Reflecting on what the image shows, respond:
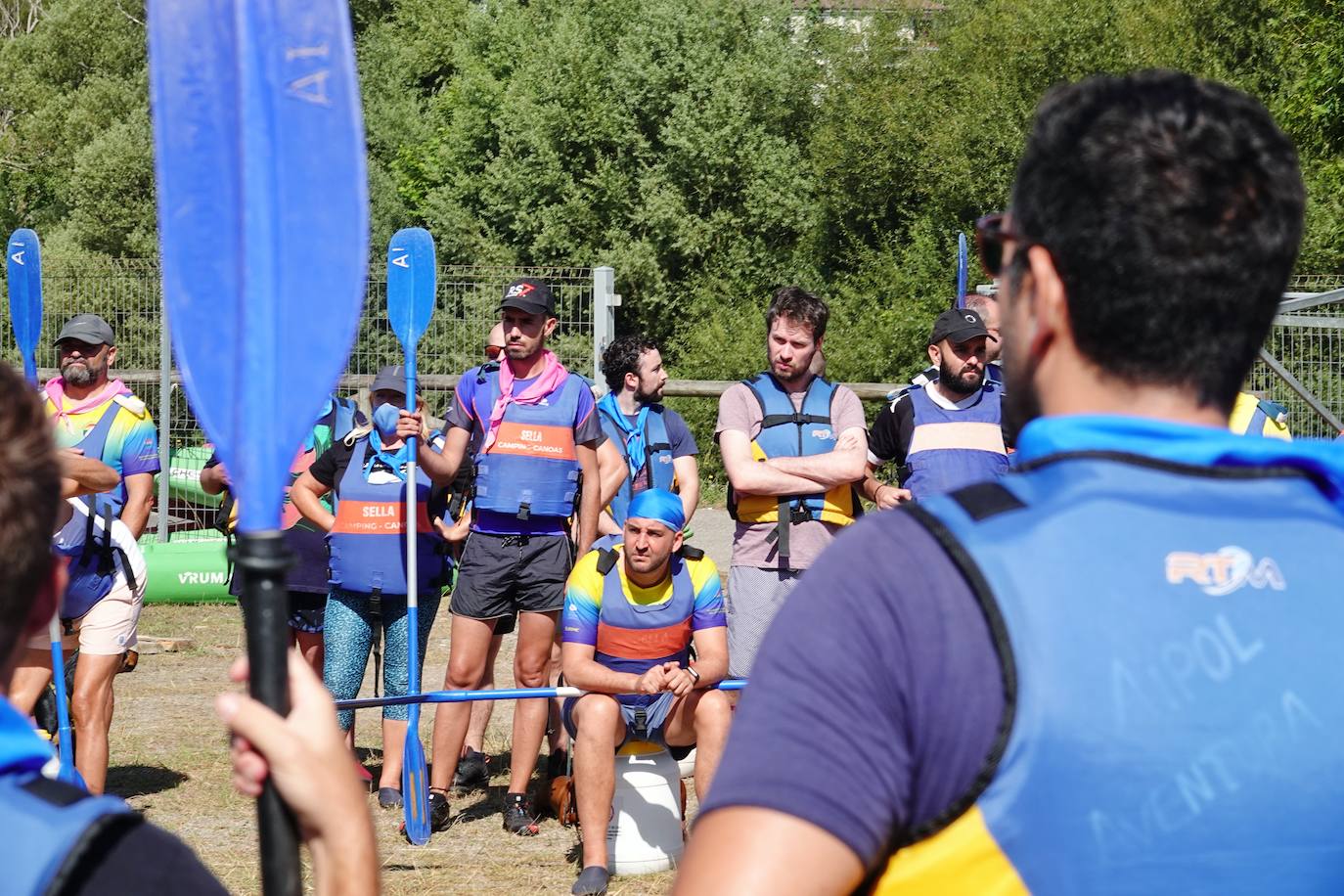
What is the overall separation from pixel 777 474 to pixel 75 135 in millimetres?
30953

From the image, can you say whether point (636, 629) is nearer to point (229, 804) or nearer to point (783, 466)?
point (783, 466)

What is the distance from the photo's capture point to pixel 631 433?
7598 mm

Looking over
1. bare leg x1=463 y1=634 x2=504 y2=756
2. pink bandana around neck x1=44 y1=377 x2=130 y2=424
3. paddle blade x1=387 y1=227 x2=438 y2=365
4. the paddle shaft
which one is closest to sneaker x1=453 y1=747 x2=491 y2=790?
bare leg x1=463 y1=634 x2=504 y2=756

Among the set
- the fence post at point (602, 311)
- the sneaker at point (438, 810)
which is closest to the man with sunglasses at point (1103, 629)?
the sneaker at point (438, 810)

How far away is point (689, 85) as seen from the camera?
2872 cm

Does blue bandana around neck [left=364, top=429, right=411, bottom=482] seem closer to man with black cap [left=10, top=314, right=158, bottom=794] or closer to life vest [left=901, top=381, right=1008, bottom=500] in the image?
man with black cap [left=10, top=314, right=158, bottom=794]

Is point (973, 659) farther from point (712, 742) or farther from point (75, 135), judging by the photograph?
point (75, 135)

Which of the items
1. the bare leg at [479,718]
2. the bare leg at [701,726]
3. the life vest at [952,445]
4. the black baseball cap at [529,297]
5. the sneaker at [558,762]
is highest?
the black baseball cap at [529,297]

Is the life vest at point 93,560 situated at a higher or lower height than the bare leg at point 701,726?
higher

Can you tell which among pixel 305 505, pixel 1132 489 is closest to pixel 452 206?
pixel 305 505

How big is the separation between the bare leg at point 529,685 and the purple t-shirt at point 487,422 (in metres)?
0.38

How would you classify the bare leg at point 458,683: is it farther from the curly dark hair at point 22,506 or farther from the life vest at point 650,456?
the curly dark hair at point 22,506

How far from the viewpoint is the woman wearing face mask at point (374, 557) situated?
21.2 ft

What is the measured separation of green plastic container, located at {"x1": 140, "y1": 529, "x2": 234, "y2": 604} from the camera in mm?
11703
